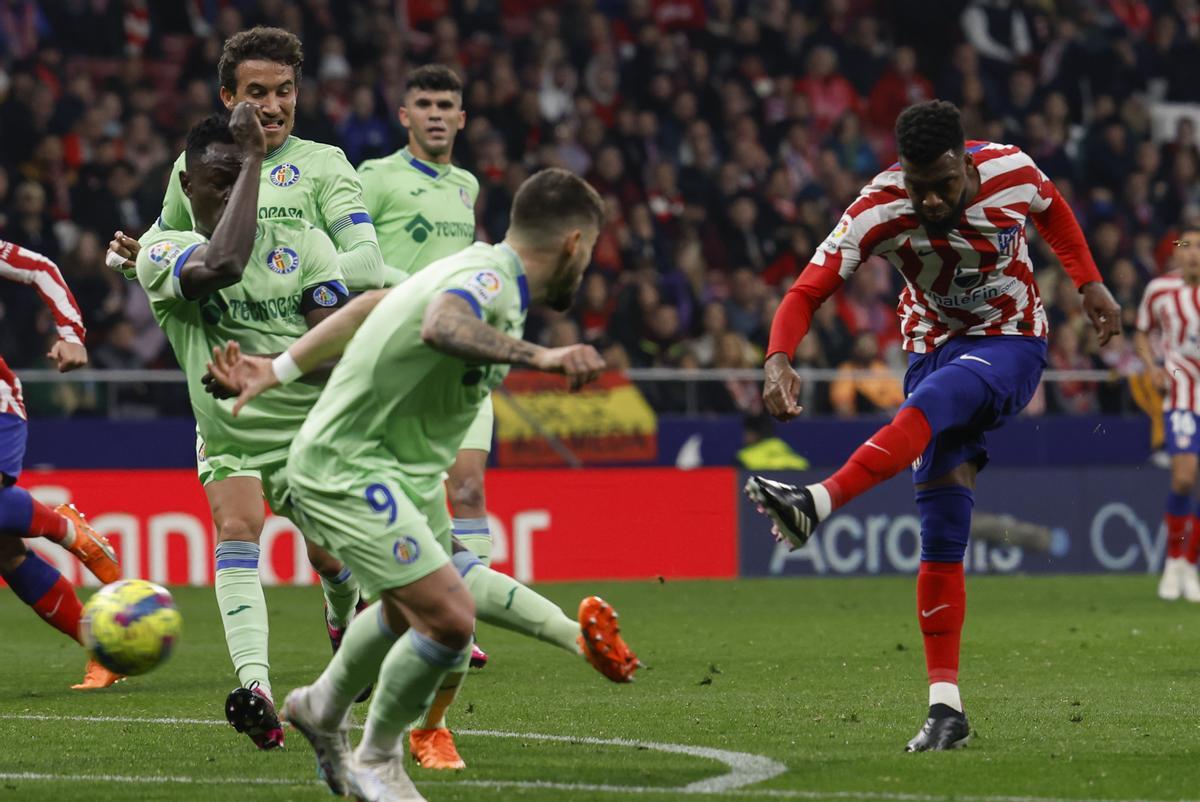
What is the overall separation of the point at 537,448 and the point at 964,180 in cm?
960

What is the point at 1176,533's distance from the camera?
13742 millimetres

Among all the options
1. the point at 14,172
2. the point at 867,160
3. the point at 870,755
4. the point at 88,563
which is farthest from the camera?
the point at 867,160

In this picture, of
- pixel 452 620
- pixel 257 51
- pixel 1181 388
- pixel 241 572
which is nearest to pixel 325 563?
pixel 241 572

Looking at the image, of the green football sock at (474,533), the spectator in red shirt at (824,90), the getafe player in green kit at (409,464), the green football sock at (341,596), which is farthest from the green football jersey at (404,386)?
the spectator in red shirt at (824,90)

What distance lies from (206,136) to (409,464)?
6.25ft

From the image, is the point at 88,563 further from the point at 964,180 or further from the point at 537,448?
the point at 537,448

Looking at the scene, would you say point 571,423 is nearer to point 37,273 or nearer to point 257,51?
point 37,273

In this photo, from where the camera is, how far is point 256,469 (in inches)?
269

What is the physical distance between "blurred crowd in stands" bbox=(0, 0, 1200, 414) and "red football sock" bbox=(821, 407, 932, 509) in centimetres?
984

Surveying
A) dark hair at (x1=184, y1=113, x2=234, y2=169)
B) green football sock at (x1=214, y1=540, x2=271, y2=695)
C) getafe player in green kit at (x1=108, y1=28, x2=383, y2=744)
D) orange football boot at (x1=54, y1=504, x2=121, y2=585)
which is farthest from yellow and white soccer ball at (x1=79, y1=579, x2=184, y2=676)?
orange football boot at (x1=54, y1=504, x2=121, y2=585)

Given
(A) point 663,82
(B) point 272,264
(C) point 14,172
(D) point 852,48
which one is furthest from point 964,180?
(D) point 852,48

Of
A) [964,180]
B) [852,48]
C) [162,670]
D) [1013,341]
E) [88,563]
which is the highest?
[852,48]

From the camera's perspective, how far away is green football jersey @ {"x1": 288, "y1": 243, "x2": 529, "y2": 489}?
196 inches

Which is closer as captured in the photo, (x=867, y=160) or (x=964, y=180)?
(x=964, y=180)
